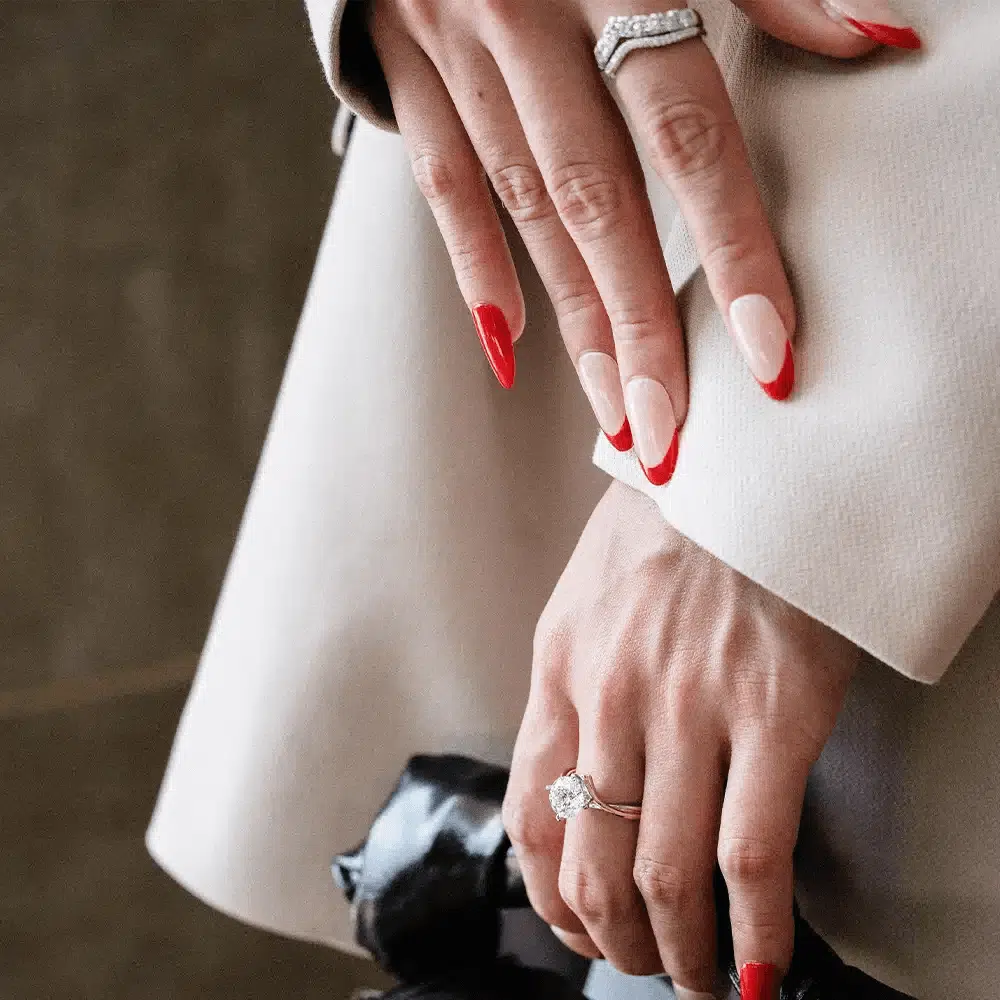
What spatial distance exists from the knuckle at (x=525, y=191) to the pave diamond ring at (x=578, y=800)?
0.23m

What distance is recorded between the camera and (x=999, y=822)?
16.2 inches

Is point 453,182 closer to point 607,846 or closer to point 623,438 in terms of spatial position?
point 623,438

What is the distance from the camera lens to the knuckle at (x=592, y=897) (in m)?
0.43

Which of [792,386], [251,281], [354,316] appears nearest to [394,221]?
[354,316]

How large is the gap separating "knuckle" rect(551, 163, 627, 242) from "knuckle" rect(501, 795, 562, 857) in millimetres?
238

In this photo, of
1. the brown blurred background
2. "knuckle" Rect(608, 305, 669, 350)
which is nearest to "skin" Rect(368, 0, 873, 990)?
"knuckle" Rect(608, 305, 669, 350)

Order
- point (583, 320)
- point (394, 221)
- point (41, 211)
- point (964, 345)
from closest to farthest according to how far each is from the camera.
Result: 1. point (964, 345)
2. point (583, 320)
3. point (394, 221)
4. point (41, 211)

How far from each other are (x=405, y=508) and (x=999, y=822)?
1.04 feet

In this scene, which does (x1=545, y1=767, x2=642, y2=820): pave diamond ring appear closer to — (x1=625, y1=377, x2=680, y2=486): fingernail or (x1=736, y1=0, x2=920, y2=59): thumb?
(x1=625, y1=377, x2=680, y2=486): fingernail

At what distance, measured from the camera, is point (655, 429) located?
1.35 ft

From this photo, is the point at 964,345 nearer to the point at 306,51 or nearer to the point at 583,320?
the point at 583,320

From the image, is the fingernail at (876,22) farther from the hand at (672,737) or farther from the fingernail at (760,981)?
the fingernail at (760,981)

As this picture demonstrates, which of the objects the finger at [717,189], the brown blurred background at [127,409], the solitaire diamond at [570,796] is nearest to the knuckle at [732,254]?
the finger at [717,189]

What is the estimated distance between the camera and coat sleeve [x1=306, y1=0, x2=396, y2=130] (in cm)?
49
